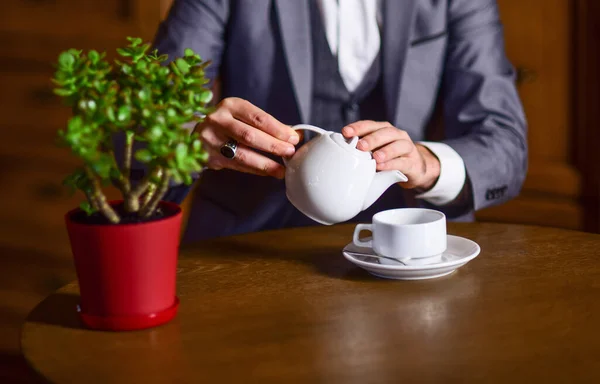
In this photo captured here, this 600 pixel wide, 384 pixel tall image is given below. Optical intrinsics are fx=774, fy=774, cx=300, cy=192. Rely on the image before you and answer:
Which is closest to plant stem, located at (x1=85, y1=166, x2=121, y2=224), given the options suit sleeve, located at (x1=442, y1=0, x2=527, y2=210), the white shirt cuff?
the white shirt cuff

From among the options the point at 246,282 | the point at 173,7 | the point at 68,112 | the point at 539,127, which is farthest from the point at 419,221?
the point at 68,112

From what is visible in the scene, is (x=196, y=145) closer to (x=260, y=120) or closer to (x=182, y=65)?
(x=182, y=65)

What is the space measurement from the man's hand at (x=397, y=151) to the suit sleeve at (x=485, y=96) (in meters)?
0.16

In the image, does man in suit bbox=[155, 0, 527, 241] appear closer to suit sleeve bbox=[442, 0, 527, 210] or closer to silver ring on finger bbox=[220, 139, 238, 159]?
suit sleeve bbox=[442, 0, 527, 210]

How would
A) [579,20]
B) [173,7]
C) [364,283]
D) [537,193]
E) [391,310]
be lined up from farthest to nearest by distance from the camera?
1. [537,193]
2. [579,20]
3. [173,7]
4. [364,283]
5. [391,310]

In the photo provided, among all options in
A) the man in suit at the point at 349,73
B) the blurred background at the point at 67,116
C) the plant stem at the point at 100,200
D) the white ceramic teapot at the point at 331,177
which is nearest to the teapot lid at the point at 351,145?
the white ceramic teapot at the point at 331,177

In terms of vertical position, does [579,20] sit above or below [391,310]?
above

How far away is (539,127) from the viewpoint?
222cm

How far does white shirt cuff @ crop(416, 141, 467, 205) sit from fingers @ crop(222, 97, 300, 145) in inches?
13.3

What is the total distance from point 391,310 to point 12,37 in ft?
7.08

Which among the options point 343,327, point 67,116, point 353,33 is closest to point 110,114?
point 343,327

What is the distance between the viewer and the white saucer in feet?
3.02

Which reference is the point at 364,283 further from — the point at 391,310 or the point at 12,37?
the point at 12,37

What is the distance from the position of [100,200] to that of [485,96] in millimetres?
971
